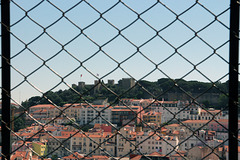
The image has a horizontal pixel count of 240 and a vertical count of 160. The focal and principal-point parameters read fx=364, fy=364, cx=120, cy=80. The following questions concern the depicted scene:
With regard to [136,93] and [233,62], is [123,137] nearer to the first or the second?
[233,62]

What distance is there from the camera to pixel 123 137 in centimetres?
78

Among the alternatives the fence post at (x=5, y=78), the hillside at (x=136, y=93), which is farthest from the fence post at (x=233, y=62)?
the fence post at (x=5, y=78)

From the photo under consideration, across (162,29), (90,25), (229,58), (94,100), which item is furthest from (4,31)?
(94,100)

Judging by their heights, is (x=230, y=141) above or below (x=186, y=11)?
below

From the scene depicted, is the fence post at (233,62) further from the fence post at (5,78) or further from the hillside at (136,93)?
the fence post at (5,78)

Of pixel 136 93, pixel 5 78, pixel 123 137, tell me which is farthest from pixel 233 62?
pixel 136 93

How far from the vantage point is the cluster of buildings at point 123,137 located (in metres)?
0.81

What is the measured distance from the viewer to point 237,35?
760 mm

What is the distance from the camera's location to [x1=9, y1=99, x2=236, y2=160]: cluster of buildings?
81 cm

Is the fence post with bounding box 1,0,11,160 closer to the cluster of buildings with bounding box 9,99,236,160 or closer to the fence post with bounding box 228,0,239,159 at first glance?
the cluster of buildings with bounding box 9,99,236,160

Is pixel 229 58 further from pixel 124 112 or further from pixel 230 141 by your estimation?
pixel 124 112

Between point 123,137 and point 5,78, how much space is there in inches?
11.4

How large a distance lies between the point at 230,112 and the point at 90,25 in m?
0.35

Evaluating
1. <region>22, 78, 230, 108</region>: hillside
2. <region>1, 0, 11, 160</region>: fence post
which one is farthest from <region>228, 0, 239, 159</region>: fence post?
<region>1, 0, 11, 160</region>: fence post
